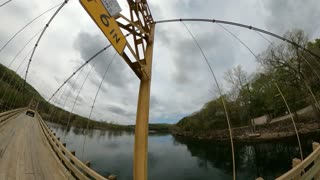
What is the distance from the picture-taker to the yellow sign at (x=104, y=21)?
8.05ft

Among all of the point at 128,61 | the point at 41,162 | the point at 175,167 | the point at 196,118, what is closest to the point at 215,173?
the point at 175,167

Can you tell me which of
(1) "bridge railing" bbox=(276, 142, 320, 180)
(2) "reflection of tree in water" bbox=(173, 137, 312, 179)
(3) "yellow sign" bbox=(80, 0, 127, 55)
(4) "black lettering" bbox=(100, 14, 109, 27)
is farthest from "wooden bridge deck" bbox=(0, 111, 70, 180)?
(2) "reflection of tree in water" bbox=(173, 137, 312, 179)

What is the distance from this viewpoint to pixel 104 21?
273 centimetres

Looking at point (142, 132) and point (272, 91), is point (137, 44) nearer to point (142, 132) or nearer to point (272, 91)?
point (142, 132)

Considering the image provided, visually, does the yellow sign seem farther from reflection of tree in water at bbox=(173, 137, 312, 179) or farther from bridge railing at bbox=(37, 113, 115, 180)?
reflection of tree in water at bbox=(173, 137, 312, 179)

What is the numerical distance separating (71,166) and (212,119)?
38784 mm

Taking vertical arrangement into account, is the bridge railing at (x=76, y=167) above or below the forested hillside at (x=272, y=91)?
below

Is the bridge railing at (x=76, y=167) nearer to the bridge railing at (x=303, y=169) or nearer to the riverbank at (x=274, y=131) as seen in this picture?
the bridge railing at (x=303, y=169)

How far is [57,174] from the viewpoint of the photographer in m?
4.81

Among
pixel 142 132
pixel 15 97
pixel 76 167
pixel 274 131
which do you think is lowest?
pixel 76 167

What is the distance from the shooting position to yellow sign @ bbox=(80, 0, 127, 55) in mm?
2454

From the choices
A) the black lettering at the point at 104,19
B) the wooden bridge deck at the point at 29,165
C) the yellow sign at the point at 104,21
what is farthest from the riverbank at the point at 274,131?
the black lettering at the point at 104,19

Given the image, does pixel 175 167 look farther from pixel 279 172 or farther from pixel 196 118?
pixel 196 118

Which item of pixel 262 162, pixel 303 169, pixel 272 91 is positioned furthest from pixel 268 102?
pixel 303 169
